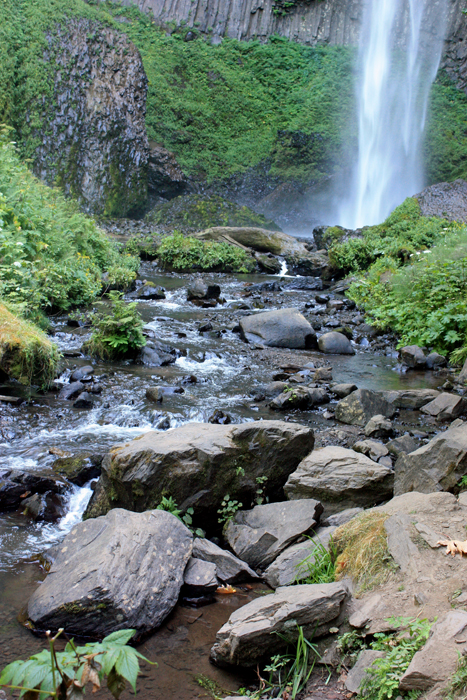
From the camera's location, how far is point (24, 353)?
7.27m

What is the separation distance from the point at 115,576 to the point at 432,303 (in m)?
8.72

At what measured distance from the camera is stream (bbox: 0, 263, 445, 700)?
3.20 m

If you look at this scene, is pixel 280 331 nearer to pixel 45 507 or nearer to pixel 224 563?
pixel 45 507

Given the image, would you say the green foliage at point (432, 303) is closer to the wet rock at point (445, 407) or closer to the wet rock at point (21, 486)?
the wet rock at point (445, 407)

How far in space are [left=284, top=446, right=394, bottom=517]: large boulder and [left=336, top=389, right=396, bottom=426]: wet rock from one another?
1974mm

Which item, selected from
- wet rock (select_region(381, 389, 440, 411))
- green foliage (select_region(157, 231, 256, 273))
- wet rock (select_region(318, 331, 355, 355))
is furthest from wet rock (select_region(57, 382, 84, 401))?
green foliage (select_region(157, 231, 256, 273))

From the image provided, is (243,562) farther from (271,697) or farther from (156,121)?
(156,121)

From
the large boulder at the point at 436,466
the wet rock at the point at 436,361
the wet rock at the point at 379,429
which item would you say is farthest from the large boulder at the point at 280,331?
the large boulder at the point at 436,466

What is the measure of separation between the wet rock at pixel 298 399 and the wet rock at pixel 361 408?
0.46 metres

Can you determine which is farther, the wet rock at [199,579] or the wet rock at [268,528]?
the wet rock at [268,528]

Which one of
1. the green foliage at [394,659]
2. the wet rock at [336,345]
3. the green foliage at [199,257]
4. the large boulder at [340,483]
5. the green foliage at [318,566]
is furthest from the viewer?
the green foliage at [199,257]

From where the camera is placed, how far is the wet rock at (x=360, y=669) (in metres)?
2.56

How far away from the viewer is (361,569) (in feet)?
10.8

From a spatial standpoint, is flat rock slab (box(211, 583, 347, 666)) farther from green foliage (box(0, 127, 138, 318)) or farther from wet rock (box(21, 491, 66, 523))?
green foliage (box(0, 127, 138, 318))
